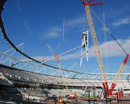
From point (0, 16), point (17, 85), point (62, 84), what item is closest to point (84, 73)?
point (62, 84)

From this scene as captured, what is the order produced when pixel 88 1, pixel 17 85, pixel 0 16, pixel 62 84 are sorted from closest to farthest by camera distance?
pixel 0 16 < pixel 17 85 < pixel 88 1 < pixel 62 84

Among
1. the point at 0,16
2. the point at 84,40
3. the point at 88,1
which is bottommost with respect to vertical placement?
the point at 0,16

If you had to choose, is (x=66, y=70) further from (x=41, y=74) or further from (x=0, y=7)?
(x=0, y=7)

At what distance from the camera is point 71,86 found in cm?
12106

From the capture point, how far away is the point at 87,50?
258ft

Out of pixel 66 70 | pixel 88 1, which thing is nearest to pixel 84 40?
pixel 88 1

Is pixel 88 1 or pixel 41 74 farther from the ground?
pixel 88 1

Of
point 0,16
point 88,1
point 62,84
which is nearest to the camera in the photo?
point 0,16

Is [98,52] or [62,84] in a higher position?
[98,52]

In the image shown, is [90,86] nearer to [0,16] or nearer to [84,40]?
[84,40]

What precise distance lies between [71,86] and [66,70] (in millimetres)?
18704

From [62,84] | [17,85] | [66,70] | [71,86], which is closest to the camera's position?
[17,85]

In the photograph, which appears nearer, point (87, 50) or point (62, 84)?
point (87, 50)

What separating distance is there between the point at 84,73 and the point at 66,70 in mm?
18882
